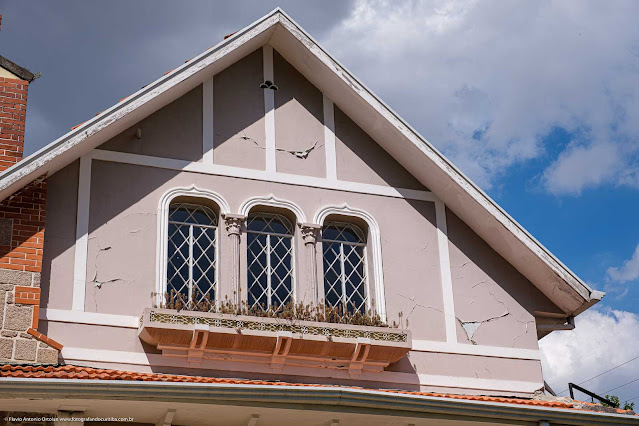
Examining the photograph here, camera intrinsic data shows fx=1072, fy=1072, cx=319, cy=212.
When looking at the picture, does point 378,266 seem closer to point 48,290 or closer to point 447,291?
point 447,291

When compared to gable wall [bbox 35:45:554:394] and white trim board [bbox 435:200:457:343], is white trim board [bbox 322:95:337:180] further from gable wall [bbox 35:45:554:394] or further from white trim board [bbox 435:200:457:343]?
white trim board [bbox 435:200:457:343]

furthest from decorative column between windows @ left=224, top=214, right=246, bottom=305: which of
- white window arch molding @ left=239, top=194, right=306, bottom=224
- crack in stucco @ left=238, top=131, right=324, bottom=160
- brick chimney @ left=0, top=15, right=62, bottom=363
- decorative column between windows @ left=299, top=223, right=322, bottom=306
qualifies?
brick chimney @ left=0, top=15, right=62, bottom=363

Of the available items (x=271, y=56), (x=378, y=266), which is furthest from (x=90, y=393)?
(x=271, y=56)

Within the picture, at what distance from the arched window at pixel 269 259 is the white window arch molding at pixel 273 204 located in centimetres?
26

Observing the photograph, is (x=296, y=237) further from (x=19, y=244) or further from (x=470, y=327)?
(x=19, y=244)

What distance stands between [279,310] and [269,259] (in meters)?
0.96

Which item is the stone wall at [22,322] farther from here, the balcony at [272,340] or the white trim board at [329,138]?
the white trim board at [329,138]

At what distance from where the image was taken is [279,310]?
14.4 m

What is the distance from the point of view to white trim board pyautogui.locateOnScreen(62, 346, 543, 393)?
43.7ft

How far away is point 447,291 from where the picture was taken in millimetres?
15625

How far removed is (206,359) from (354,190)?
363 cm

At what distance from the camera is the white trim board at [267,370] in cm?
1331

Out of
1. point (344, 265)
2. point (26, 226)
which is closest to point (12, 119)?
point (26, 226)

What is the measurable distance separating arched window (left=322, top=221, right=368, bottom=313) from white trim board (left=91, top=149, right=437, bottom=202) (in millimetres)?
581
